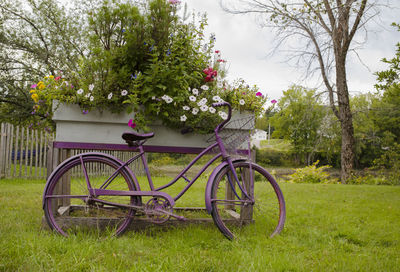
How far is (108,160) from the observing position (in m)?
2.76

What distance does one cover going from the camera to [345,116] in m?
11.8

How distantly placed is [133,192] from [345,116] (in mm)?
10946

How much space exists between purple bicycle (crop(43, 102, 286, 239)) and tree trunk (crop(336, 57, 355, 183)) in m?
9.92

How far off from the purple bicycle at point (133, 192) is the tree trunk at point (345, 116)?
992cm

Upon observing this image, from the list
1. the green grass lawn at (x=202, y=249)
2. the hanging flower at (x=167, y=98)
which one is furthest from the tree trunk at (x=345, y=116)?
the hanging flower at (x=167, y=98)

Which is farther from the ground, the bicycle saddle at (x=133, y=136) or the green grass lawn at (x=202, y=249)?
the bicycle saddle at (x=133, y=136)

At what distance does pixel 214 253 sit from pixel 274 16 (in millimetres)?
8889

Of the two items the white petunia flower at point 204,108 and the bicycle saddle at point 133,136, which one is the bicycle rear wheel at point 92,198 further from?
the white petunia flower at point 204,108

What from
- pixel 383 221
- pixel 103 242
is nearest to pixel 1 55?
pixel 103 242

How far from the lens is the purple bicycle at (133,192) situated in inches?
105

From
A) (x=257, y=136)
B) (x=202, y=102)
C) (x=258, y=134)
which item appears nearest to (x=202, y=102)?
(x=202, y=102)

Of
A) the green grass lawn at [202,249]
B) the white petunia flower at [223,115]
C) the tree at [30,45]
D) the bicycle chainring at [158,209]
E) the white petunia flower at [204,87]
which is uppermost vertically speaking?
the tree at [30,45]

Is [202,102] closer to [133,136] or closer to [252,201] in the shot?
[133,136]

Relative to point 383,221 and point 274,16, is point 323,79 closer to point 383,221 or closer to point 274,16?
point 274,16
